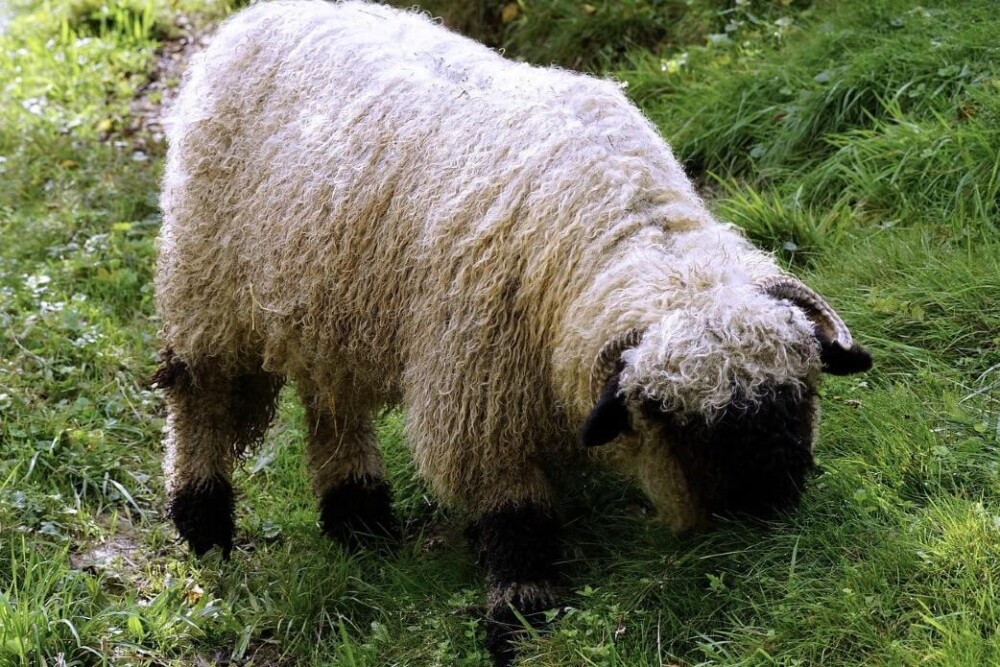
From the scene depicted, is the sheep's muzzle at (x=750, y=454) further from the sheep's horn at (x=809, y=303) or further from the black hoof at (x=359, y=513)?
the black hoof at (x=359, y=513)

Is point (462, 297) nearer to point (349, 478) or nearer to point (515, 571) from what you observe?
point (515, 571)

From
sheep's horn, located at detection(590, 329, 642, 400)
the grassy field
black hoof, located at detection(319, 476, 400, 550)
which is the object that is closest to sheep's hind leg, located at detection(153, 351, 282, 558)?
the grassy field

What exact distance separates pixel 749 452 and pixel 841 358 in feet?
1.32

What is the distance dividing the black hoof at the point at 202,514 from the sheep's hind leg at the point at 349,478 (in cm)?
44

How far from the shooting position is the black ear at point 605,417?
3529mm

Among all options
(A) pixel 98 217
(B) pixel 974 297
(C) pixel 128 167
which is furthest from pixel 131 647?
(C) pixel 128 167

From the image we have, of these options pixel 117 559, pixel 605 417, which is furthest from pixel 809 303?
pixel 117 559

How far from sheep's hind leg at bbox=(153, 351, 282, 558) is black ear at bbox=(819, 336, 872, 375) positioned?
2.54 metres

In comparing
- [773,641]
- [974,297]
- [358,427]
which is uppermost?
[974,297]

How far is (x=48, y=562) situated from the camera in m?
4.70

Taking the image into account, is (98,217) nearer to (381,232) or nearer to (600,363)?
(381,232)

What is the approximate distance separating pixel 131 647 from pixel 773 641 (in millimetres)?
2242

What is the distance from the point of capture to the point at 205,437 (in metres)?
5.33

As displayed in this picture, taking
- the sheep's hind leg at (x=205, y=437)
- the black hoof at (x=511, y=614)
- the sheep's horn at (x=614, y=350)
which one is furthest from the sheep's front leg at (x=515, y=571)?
the sheep's hind leg at (x=205, y=437)
